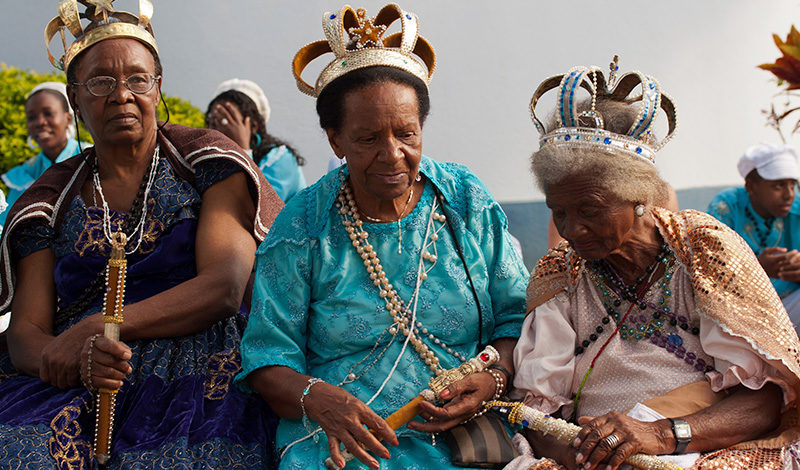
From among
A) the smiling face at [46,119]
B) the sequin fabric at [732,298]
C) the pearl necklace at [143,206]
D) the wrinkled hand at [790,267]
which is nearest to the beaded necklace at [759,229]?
the wrinkled hand at [790,267]

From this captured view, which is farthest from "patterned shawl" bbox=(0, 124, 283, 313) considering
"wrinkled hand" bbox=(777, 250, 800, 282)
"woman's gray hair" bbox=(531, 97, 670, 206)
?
"wrinkled hand" bbox=(777, 250, 800, 282)

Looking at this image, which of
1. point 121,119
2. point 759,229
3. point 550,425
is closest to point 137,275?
point 121,119

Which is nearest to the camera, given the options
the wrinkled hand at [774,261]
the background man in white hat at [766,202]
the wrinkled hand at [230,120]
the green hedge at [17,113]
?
the wrinkled hand at [774,261]

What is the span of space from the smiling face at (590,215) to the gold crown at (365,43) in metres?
0.69

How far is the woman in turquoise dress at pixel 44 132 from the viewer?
649 cm

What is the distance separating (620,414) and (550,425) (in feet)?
0.72

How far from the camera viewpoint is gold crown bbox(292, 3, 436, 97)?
284 cm

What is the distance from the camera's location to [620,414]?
2.46 meters

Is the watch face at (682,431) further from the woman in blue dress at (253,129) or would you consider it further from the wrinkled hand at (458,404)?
the woman in blue dress at (253,129)

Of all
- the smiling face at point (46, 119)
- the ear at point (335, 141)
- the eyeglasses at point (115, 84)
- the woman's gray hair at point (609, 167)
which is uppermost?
the smiling face at point (46, 119)

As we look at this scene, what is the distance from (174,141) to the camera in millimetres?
3557

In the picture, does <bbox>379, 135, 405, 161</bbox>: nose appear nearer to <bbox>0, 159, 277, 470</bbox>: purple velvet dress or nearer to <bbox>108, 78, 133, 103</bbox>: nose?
<bbox>0, 159, 277, 470</bbox>: purple velvet dress

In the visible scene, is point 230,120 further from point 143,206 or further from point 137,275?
point 137,275

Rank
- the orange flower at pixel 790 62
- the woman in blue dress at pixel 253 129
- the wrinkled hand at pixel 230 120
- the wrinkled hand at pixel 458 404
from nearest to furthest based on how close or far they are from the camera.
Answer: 1. the wrinkled hand at pixel 458 404
2. the orange flower at pixel 790 62
3. the woman in blue dress at pixel 253 129
4. the wrinkled hand at pixel 230 120
